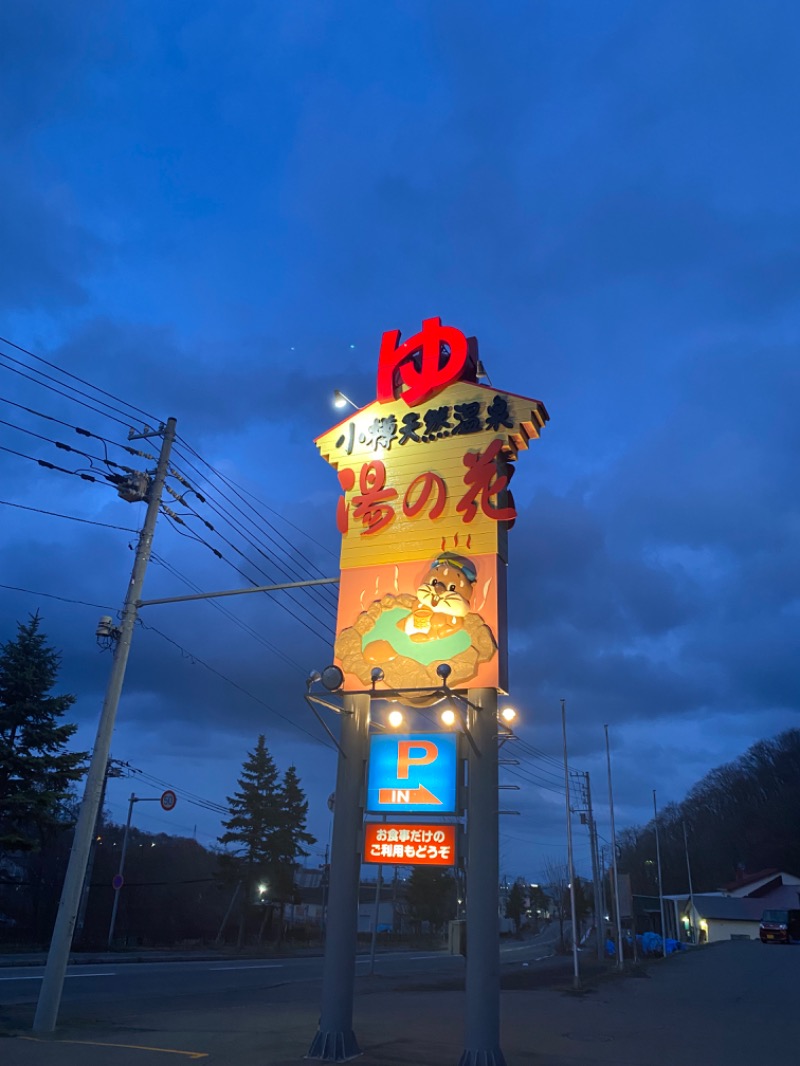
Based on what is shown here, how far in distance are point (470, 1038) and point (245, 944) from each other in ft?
169

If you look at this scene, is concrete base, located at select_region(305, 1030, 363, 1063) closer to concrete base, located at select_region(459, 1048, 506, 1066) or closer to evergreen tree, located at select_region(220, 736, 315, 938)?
concrete base, located at select_region(459, 1048, 506, 1066)

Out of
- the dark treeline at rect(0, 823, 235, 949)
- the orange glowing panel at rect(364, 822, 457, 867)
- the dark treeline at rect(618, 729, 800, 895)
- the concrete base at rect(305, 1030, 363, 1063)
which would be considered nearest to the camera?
the concrete base at rect(305, 1030, 363, 1063)

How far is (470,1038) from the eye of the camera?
10484 millimetres

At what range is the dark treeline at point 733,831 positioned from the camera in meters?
113

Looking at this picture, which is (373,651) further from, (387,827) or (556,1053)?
(556,1053)

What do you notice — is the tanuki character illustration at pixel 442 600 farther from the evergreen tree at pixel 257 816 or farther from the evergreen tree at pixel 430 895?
the evergreen tree at pixel 430 895

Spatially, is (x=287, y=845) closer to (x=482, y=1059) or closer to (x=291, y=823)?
(x=291, y=823)

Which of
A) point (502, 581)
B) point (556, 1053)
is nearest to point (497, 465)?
point (502, 581)

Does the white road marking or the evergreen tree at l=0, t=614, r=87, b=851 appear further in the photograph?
the evergreen tree at l=0, t=614, r=87, b=851

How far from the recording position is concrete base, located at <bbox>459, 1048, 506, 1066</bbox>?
33.8ft

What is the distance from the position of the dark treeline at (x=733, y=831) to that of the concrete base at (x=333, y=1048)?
331 ft

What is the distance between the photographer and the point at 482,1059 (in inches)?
406

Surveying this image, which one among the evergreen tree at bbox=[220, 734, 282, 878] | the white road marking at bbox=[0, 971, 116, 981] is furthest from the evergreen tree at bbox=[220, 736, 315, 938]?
the white road marking at bbox=[0, 971, 116, 981]

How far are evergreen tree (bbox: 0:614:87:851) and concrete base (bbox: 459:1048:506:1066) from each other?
25.6 metres
